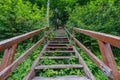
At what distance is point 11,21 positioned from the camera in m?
6.44

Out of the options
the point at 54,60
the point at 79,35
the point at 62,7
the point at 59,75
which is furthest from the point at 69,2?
the point at 59,75

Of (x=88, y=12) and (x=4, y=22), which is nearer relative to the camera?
(x=4, y=22)

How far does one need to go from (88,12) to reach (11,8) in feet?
10.8

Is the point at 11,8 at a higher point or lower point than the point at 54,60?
higher

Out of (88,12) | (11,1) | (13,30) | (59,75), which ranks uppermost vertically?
(11,1)

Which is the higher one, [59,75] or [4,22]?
[4,22]

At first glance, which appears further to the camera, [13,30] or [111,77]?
[13,30]

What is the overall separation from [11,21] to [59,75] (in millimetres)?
4020

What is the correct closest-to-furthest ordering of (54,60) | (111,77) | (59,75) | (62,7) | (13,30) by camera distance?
1. (111,77)
2. (59,75)
3. (54,60)
4. (13,30)
5. (62,7)

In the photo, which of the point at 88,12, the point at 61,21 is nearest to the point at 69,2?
the point at 61,21

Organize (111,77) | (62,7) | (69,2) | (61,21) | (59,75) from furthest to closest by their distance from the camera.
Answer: (61,21), (62,7), (69,2), (59,75), (111,77)

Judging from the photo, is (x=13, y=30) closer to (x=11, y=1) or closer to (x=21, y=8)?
(x=21, y=8)

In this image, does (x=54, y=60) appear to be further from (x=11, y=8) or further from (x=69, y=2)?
(x=69, y=2)

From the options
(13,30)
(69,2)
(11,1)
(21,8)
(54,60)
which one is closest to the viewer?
(54,60)
